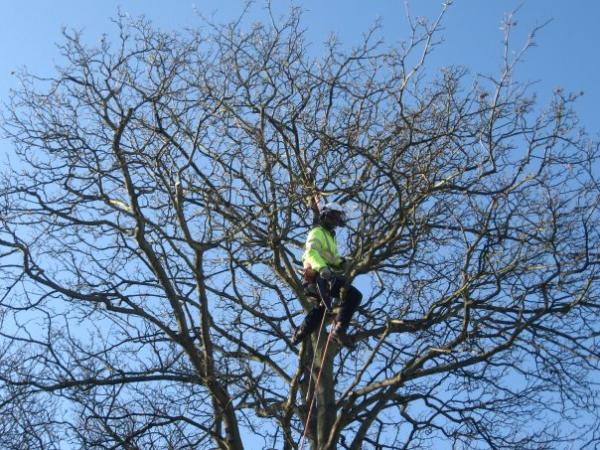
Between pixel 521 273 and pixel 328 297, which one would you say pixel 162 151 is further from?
pixel 521 273

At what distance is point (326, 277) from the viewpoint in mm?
9281

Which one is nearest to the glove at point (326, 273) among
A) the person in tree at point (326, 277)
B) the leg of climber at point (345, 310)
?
the person in tree at point (326, 277)

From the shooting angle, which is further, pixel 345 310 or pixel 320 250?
pixel 320 250

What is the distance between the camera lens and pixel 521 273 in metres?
9.09

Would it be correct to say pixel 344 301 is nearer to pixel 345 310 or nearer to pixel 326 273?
pixel 345 310

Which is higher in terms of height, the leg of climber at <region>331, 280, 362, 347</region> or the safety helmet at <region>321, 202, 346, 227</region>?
the safety helmet at <region>321, 202, 346, 227</region>

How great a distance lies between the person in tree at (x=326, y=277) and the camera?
9.34 meters

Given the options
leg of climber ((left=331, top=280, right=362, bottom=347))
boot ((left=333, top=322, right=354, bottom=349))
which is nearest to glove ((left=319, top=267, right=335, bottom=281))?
leg of climber ((left=331, top=280, right=362, bottom=347))

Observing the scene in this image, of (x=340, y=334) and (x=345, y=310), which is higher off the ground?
(x=345, y=310)

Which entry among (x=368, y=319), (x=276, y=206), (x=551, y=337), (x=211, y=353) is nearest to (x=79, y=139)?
(x=276, y=206)

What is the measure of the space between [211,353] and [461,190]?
263 cm

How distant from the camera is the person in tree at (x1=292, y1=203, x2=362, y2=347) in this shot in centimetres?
934

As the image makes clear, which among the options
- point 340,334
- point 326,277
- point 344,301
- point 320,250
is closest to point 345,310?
point 344,301

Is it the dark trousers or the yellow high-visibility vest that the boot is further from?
the yellow high-visibility vest
